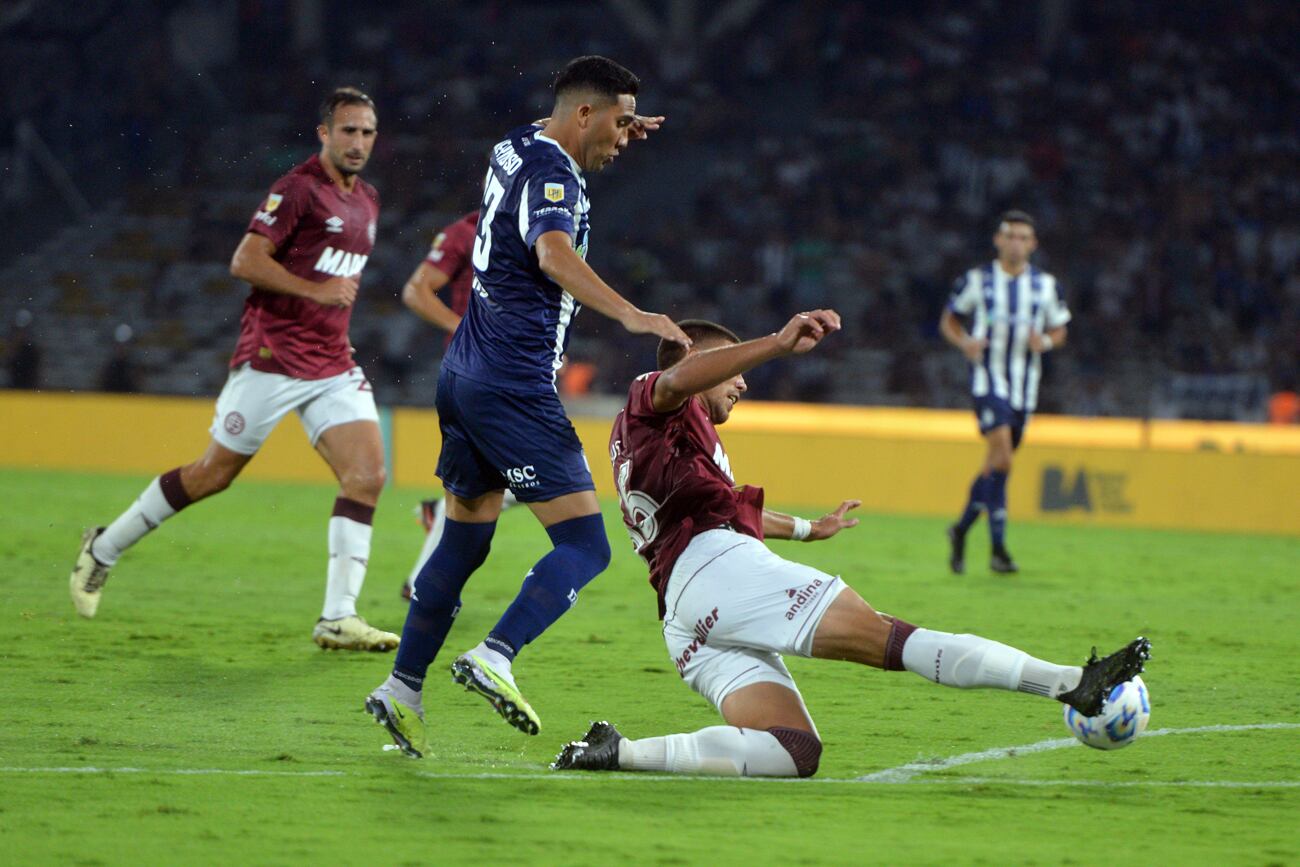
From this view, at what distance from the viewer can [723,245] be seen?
949 inches

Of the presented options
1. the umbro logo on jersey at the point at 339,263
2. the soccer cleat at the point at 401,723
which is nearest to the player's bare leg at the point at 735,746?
the soccer cleat at the point at 401,723

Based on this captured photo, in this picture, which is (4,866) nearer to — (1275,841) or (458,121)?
(1275,841)

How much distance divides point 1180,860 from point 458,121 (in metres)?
24.1

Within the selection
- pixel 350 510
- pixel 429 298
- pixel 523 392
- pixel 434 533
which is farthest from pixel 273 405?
pixel 523 392

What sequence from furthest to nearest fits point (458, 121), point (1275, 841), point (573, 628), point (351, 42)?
point (351, 42)
point (458, 121)
point (573, 628)
point (1275, 841)

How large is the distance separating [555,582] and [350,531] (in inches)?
103

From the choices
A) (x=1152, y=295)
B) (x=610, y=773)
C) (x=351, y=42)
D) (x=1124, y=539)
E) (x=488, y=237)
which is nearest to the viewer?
(x=610, y=773)

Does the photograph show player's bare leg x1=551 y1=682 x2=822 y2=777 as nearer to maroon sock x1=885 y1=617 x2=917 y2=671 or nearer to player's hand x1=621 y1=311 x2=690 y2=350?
maroon sock x1=885 y1=617 x2=917 y2=671

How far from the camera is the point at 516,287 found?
213 inches

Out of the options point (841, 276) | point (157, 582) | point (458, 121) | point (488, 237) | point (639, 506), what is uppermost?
point (458, 121)

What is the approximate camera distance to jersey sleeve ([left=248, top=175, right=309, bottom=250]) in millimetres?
7473

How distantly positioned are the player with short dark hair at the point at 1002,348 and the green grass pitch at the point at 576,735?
752mm

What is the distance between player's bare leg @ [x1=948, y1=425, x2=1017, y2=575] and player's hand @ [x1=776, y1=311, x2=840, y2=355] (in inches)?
276

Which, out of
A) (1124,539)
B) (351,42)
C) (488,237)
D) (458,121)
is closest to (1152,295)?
(1124,539)
